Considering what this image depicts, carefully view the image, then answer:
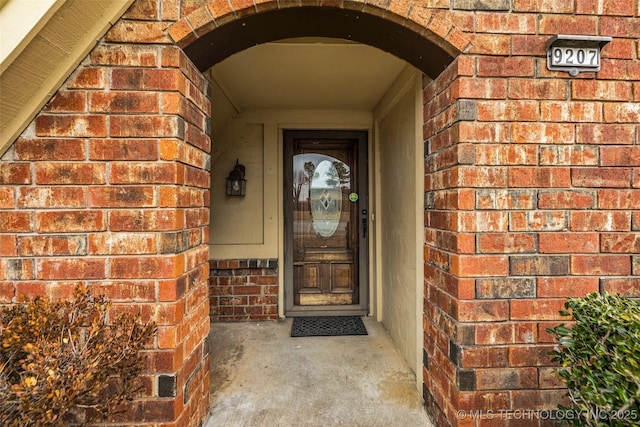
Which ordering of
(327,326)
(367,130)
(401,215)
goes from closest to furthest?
(401,215) < (327,326) < (367,130)

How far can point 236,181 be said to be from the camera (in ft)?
10.1

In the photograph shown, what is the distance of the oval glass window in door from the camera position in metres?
3.36

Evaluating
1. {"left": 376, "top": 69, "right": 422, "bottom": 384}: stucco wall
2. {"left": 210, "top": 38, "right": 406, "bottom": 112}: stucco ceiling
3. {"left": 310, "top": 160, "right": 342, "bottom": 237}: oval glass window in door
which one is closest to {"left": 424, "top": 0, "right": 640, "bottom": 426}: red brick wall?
{"left": 376, "top": 69, "right": 422, "bottom": 384}: stucco wall

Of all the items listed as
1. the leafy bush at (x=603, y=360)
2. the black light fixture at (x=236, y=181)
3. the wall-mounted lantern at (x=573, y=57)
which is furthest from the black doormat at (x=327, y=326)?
the wall-mounted lantern at (x=573, y=57)

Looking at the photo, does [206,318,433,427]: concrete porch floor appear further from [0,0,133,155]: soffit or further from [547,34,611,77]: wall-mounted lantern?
[547,34,611,77]: wall-mounted lantern

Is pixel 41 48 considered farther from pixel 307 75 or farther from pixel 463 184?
pixel 463 184

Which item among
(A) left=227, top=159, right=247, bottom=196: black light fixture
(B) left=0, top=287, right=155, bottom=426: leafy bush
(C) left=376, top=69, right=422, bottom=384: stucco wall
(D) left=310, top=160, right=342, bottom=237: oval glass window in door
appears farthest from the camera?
(D) left=310, top=160, right=342, bottom=237: oval glass window in door

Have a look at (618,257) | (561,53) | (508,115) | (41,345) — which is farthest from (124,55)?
(618,257)

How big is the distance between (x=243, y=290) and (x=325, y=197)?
1270 millimetres

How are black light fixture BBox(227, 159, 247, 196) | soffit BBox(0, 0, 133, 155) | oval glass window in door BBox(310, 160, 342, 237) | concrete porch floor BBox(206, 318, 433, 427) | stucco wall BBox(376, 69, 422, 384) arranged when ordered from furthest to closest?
oval glass window in door BBox(310, 160, 342, 237), black light fixture BBox(227, 159, 247, 196), stucco wall BBox(376, 69, 422, 384), concrete porch floor BBox(206, 318, 433, 427), soffit BBox(0, 0, 133, 155)

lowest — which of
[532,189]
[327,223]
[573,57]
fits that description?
[327,223]

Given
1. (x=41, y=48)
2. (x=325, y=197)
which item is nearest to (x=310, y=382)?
(x=325, y=197)

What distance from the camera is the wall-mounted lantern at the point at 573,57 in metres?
1.38

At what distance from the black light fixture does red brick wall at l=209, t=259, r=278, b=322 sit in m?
0.68
